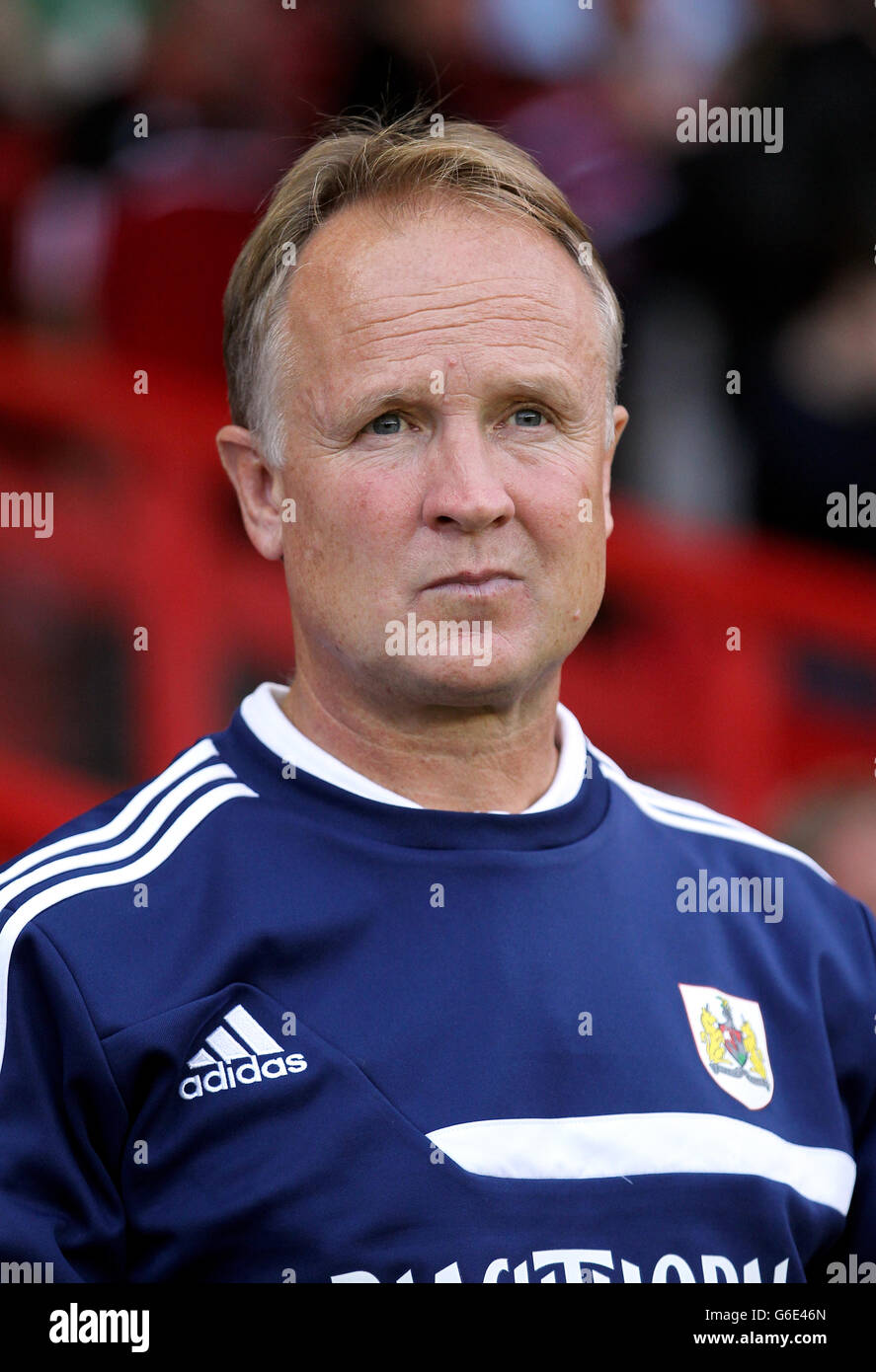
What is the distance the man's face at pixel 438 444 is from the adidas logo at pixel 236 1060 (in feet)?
1.28

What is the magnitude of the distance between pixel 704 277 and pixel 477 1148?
272cm

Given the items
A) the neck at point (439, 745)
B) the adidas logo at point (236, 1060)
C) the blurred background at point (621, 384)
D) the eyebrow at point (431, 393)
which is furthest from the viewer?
the blurred background at point (621, 384)

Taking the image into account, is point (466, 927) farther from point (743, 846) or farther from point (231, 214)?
point (231, 214)

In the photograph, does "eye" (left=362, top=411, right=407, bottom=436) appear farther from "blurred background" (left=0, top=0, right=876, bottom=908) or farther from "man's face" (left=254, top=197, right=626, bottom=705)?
"blurred background" (left=0, top=0, right=876, bottom=908)

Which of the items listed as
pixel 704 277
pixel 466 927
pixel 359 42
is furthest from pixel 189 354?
pixel 466 927

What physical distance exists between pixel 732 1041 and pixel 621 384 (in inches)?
92.4

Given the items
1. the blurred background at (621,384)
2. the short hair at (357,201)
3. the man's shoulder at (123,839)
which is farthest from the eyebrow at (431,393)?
the blurred background at (621,384)

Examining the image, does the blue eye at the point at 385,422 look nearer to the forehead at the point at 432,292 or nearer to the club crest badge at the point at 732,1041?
the forehead at the point at 432,292

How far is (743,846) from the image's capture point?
208 centimetres

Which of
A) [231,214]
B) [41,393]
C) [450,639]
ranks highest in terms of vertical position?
[231,214]

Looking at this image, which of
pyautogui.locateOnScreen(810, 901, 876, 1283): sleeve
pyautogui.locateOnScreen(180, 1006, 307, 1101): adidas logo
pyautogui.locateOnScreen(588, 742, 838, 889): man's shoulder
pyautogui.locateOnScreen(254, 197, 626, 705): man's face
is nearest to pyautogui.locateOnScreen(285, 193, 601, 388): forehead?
pyautogui.locateOnScreen(254, 197, 626, 705): man's face

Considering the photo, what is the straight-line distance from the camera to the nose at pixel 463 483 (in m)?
1.74

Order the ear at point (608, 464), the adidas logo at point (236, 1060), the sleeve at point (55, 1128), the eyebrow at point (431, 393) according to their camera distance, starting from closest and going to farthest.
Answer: the sleeve at point (55, 1128), the adidas logo at point (236, 1060), the eyebrow at point (431, 393), the ear at point (608, 464)

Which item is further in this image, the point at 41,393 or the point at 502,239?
the point at 41,393
